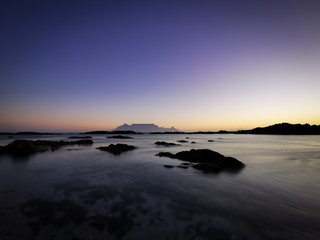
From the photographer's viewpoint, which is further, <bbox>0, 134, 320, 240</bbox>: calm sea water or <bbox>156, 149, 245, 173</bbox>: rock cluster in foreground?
<bbox>156, 149, 245, 173</bbox>: rock cluster in foreground

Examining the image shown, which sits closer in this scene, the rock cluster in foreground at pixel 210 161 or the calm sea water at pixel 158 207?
the calm sea water at pixel 158 207

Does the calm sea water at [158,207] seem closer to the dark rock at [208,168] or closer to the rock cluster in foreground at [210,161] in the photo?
the dark rock at [208,168]

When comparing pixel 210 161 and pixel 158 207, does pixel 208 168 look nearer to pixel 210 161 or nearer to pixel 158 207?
pixel 210 161

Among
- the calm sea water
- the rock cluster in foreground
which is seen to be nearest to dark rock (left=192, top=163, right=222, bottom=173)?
the rock cluster in foreground

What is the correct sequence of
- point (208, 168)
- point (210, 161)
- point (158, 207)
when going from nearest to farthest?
point (158, 207) < point (208, 168) < point (210, 161)

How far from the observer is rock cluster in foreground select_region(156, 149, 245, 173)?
14.6 metres

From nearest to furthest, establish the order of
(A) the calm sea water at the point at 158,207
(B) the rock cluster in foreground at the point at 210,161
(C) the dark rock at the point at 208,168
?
1. (A) the calm sea water at the point at 158,207
2. (C) the dark rock at the point at 208,168
3. (B) the rock cluster in foreground at the point at 210,161

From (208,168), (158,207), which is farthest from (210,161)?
(158,207)

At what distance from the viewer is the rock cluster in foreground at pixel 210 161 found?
47.9ft

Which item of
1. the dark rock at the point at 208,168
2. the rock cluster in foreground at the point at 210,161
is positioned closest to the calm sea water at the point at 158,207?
the dark rock at the point at 208,168

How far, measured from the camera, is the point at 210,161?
55.5 feet

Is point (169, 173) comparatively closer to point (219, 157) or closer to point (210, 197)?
point (210, 197)

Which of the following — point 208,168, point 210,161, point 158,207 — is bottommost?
point 158,207

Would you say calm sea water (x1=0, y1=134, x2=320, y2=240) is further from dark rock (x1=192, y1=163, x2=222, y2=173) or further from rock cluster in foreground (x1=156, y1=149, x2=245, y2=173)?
rock cluster in foreground (x1=156, y1=149, x2=245, y2=173)
